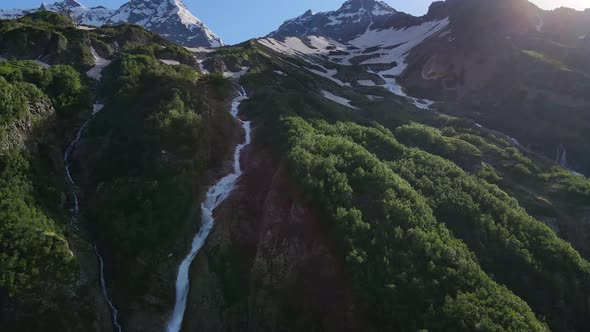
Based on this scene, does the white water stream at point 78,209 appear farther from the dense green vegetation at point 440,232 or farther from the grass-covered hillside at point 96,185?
the dense green vegetation at point 440,232

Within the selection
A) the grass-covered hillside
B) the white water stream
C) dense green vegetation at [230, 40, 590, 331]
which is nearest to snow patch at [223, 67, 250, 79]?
the grass-covered hillside

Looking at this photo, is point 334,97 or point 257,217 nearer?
point 257,217

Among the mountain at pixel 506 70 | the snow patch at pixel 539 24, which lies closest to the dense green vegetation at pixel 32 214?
the mountain at pixel 506 70

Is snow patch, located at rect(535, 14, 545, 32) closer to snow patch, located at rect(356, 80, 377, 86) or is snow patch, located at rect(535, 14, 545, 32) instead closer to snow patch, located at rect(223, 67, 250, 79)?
snow patch, located at rect(356, 80, 377, 86)

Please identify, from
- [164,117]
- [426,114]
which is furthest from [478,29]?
[164,117]

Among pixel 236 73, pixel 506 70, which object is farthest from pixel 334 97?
pixel 506 70

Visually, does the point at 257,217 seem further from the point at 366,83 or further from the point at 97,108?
the point at 366,83
